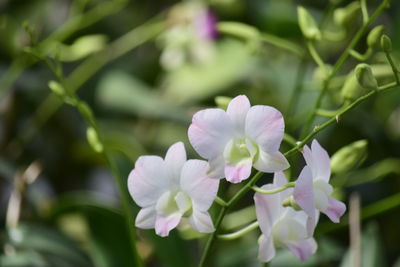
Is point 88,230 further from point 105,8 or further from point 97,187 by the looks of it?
point 97,187

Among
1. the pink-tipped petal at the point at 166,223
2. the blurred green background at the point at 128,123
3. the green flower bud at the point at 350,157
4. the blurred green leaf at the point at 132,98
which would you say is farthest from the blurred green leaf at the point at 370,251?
the blurred green leaf at the point at 132,98

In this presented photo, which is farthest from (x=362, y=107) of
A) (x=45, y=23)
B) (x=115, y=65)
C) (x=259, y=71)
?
(x=45, y=23)

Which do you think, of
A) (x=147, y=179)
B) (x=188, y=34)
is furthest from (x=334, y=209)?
(x=188, y=34)

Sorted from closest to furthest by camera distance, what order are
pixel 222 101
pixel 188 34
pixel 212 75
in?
pixel 222 101 < pixel 188 34 < pixel 212 75

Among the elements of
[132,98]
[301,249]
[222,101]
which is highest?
[132,98]

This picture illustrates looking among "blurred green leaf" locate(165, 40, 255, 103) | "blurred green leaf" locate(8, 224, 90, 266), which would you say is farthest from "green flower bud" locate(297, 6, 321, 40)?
"blurred green leaf" locate(165, 40, 255, 103)

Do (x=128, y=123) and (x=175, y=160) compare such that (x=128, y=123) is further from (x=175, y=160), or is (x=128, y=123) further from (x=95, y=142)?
(x=175, y=160)

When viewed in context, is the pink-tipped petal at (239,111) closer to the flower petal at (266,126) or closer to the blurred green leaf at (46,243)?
the flower petal at (266,126)
